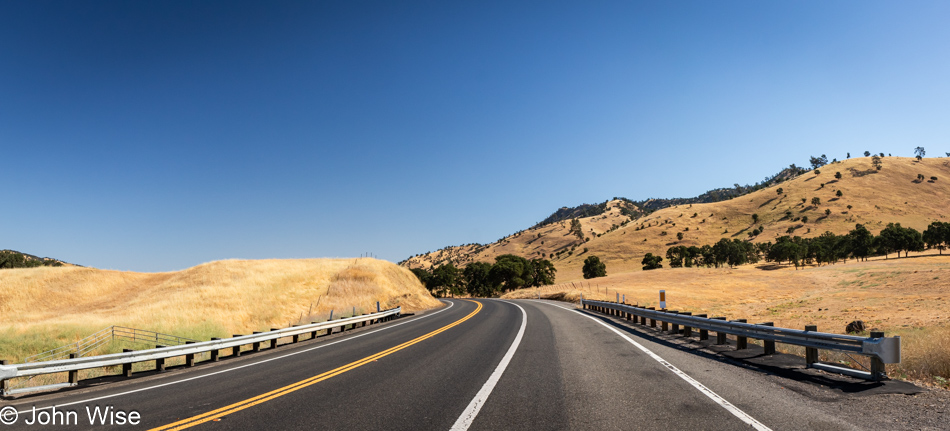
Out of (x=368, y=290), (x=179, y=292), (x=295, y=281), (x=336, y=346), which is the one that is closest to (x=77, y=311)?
(x=179, y=292)

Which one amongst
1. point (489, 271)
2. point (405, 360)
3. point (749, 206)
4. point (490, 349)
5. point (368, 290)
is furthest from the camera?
point (749, 206)

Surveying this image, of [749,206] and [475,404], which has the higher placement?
[749,206]

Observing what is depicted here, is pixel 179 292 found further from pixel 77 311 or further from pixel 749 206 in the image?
pixel 749 206

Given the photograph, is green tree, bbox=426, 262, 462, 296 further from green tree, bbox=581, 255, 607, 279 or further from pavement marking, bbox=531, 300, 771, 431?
pavement marking, bbox=531, 300, 771, 431

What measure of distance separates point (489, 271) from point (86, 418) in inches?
4088

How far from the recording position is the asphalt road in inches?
223

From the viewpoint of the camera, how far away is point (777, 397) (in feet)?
21.5

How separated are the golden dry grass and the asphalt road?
353cm

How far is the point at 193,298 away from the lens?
134 feet

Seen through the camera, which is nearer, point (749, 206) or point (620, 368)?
point (620, 368)

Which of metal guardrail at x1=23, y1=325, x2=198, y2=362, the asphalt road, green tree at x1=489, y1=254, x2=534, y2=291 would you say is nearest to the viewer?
the asphalt road

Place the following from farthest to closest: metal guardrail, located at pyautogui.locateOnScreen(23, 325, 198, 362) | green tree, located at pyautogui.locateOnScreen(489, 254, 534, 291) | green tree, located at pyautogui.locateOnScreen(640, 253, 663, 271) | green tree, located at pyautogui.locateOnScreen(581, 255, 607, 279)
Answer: green tree, located at pyautogui.locateOnScreen(640, 253, 663, 271)
green tree, located at pyautogui.locateOnScreen(581, 255, 607, 279)
green tree, located at pyautogui.locateOnScreen(489, 254, 534, 291)
metal guardrail, located at pyautogui.locateOnScreen(23, 325, 198, 362)

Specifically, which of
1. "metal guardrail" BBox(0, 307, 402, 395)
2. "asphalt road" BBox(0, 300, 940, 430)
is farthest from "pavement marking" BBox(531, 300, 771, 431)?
"metal guardrail" BBox(0, 307, 402, 395)

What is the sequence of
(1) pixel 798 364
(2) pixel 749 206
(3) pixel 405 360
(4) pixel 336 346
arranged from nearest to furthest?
(1) pixel 798 364 → (3) pixel 405 360 → (4) pixel 336 346 → (2) pixel 749 206
